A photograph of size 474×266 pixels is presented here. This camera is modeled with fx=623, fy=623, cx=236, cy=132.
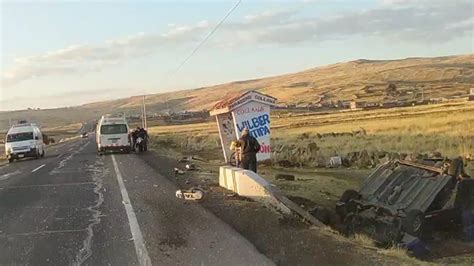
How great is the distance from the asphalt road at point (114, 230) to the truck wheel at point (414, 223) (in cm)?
398

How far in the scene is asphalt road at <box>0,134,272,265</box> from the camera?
8.49 metres

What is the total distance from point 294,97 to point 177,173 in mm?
179147

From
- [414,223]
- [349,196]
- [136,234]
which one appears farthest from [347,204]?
[136,234]

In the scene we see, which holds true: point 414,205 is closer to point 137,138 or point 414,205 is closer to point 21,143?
point 137,138

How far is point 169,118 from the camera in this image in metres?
159

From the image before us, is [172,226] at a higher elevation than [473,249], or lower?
higher

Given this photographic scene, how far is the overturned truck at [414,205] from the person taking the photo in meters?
12.7

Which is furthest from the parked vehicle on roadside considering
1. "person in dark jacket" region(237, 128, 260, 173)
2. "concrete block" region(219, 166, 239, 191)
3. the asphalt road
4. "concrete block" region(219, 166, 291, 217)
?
"concrete block" region(219, 166, 291, 217)

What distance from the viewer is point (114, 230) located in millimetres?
10672

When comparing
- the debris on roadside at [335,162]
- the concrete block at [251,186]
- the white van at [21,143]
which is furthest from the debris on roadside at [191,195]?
the white van at [21,143]

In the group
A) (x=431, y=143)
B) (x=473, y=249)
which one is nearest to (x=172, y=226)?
(x=473, y=249)

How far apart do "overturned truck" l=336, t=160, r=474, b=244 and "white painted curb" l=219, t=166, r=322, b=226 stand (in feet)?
4.41

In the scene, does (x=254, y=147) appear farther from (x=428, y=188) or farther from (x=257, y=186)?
(x=428, y=188)

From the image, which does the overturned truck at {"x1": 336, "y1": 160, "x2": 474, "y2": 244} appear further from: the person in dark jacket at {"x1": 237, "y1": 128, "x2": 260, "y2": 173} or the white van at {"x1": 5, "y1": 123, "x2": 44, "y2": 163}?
the white van at {"x1": 5, "y1": 123, "x2": 44, "y2": 163}
